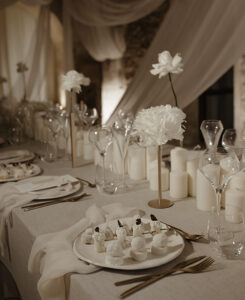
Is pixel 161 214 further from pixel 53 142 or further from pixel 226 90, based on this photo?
pixel 226 90

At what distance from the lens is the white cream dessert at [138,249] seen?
1052 mm

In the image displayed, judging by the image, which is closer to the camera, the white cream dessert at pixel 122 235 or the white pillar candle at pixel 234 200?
the white cream dessert at pixel 122 235

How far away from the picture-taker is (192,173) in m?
1.64

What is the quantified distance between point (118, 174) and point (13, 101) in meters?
2.85

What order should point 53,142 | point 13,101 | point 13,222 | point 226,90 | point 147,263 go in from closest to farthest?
1. point 147,263
2. point 13,222
3. point 53,142
4. point 13,101
5. point 226,90

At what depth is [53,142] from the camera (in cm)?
250

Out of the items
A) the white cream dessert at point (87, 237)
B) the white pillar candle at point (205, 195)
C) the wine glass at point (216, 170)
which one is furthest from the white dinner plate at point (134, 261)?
the white pillar candle at point (205, 195)

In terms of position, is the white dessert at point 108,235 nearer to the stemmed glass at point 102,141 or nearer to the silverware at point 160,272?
the silverware at point 160,272

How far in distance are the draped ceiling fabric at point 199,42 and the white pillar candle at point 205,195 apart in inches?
43.5

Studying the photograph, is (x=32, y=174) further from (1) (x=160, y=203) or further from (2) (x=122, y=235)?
(2) (x=122, y=235)

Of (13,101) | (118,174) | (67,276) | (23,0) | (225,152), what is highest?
(23,0)

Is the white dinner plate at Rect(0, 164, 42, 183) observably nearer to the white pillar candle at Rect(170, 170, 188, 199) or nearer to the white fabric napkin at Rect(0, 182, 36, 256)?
the white fabric napkin at Rect(0, 182, 36, 256)

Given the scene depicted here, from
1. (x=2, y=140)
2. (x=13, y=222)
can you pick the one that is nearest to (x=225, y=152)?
(x=13, y=222)

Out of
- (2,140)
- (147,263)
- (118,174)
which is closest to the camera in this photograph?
(147,263)
